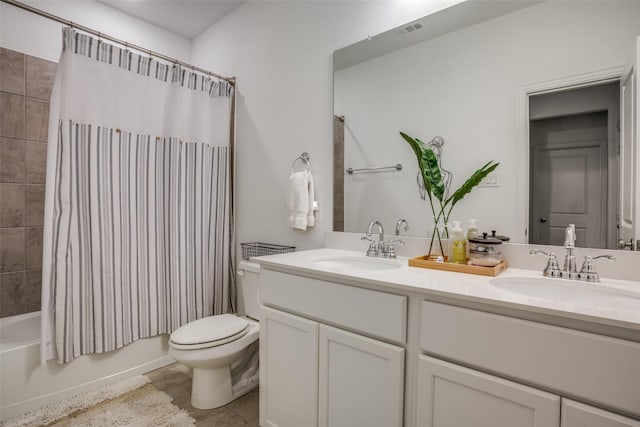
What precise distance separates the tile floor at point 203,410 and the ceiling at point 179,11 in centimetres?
264

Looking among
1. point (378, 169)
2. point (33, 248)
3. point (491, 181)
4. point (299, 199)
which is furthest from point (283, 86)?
point (33, 248)

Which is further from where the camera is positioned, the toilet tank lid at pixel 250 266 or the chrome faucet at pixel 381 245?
the toilet tank lid at pixel 250 266

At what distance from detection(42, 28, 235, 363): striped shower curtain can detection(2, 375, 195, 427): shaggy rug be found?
0.25 metres

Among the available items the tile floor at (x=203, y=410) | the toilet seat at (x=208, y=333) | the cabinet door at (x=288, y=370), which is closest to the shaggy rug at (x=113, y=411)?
the tile floor at (x=203, y=410)

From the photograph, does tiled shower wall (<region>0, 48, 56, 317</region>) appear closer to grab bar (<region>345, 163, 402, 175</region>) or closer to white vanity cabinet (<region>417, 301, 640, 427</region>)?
grab bar (<region>345, 163, 402, 175</region>)

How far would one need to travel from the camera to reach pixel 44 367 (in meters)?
1.76

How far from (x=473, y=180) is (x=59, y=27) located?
294 centimetres

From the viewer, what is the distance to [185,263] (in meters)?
2.27

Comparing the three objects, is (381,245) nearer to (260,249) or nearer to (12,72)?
(260,249)

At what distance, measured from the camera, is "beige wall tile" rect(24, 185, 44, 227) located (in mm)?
2254

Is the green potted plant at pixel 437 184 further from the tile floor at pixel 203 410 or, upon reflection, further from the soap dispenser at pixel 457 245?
the tile floor at pixel 203 410

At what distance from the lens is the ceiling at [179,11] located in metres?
2.49

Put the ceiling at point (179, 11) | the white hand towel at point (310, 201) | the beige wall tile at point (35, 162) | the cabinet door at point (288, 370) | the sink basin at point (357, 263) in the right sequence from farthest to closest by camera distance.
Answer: the ceiling at point (179, 11) < the beige wall tile at point (35, 162) < the white hand towel at point (310, 201) < the sink basin at point (357, 263) < the cabinet door at point (288, 370)

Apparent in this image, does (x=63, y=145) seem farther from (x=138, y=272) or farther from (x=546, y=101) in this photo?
(x=546, y=101)
